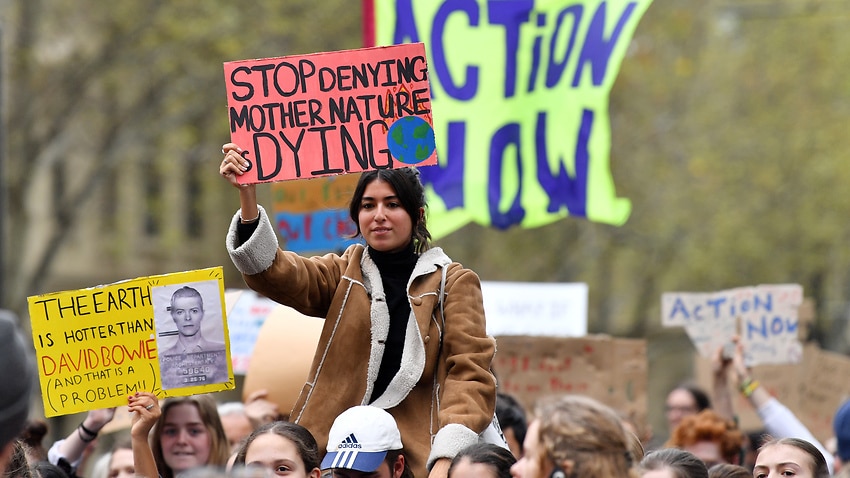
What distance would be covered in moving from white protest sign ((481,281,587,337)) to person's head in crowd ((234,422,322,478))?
610cm

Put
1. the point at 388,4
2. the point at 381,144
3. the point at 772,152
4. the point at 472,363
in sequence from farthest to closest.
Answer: the point at 772,152 → the point at 388,4 → the point at 381,144 → the point at 472,363

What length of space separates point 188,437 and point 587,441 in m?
3.03

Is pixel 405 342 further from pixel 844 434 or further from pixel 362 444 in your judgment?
pixel 844 434

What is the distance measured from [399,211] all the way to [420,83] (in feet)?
2.16

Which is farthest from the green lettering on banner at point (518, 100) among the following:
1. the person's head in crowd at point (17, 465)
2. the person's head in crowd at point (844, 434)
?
the person's head in crowd at point (844, 434)

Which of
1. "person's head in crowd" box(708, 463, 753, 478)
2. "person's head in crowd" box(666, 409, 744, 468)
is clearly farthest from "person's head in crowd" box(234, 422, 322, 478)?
"person's head in crowd" box(666, 409, 744, 468)

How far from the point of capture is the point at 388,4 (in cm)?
948

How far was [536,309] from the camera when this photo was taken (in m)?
11.3

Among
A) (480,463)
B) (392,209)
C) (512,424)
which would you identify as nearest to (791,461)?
(480,463)

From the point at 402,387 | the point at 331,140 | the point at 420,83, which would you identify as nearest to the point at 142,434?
the point at 402,387

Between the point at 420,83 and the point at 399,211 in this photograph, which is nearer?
the point at 399,211

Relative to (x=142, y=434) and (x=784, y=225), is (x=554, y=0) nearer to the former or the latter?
(x=142, y=434)

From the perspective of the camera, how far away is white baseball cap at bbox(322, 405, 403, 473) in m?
4.95

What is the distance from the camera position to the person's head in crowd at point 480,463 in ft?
15.7
